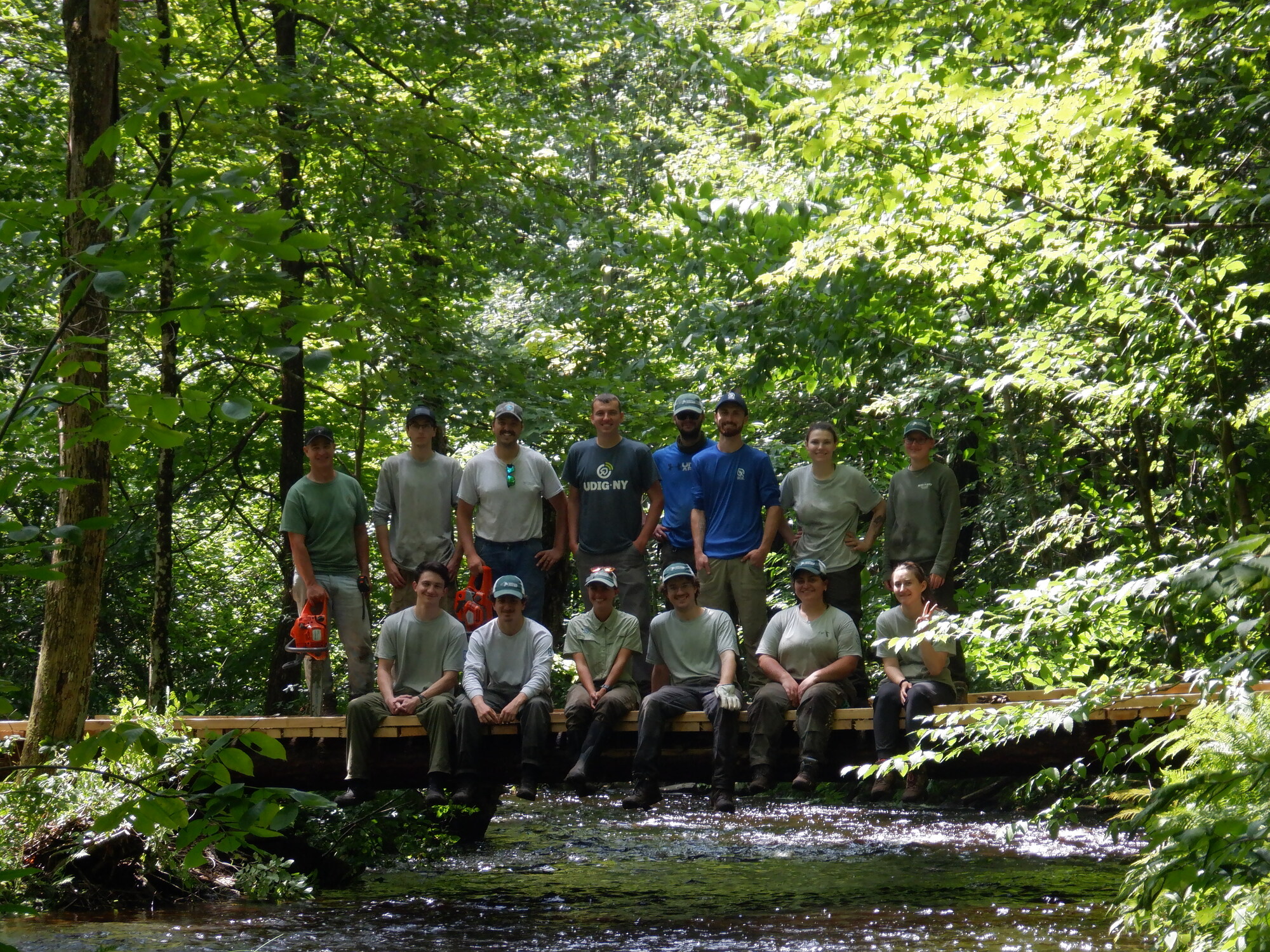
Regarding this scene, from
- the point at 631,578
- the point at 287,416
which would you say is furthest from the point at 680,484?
the point at 287,416

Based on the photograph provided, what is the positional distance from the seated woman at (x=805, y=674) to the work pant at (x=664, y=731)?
0.13 metres

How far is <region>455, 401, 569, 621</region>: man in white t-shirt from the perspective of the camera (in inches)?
295

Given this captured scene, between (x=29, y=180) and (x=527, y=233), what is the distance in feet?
13.4

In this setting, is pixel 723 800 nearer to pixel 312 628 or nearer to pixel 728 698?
pixel 728 698

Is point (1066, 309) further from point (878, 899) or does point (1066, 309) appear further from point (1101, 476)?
point (878, 899)

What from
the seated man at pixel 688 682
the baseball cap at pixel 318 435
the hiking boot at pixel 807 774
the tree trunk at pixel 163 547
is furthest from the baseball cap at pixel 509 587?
the tree trunk at pixel 163 547

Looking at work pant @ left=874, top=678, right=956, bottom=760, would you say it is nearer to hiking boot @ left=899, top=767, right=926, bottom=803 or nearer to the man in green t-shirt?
hiking boot @ left=899, top=767, right=926, bottom=803

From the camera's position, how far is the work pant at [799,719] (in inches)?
254

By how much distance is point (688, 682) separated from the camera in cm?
694

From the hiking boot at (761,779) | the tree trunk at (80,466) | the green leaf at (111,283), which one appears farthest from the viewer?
the hiking boot at (761,779)

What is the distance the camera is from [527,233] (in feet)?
36.2

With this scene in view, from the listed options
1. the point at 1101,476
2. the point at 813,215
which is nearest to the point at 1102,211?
the point at 813,215

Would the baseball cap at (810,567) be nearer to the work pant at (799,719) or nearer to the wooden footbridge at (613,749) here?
the work pant at (799,719)

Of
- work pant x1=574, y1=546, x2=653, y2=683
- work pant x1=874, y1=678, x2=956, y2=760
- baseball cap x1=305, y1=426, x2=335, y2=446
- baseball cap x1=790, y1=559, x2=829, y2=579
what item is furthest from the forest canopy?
work pant x1=574, y1=546, x2=653, y2=683
